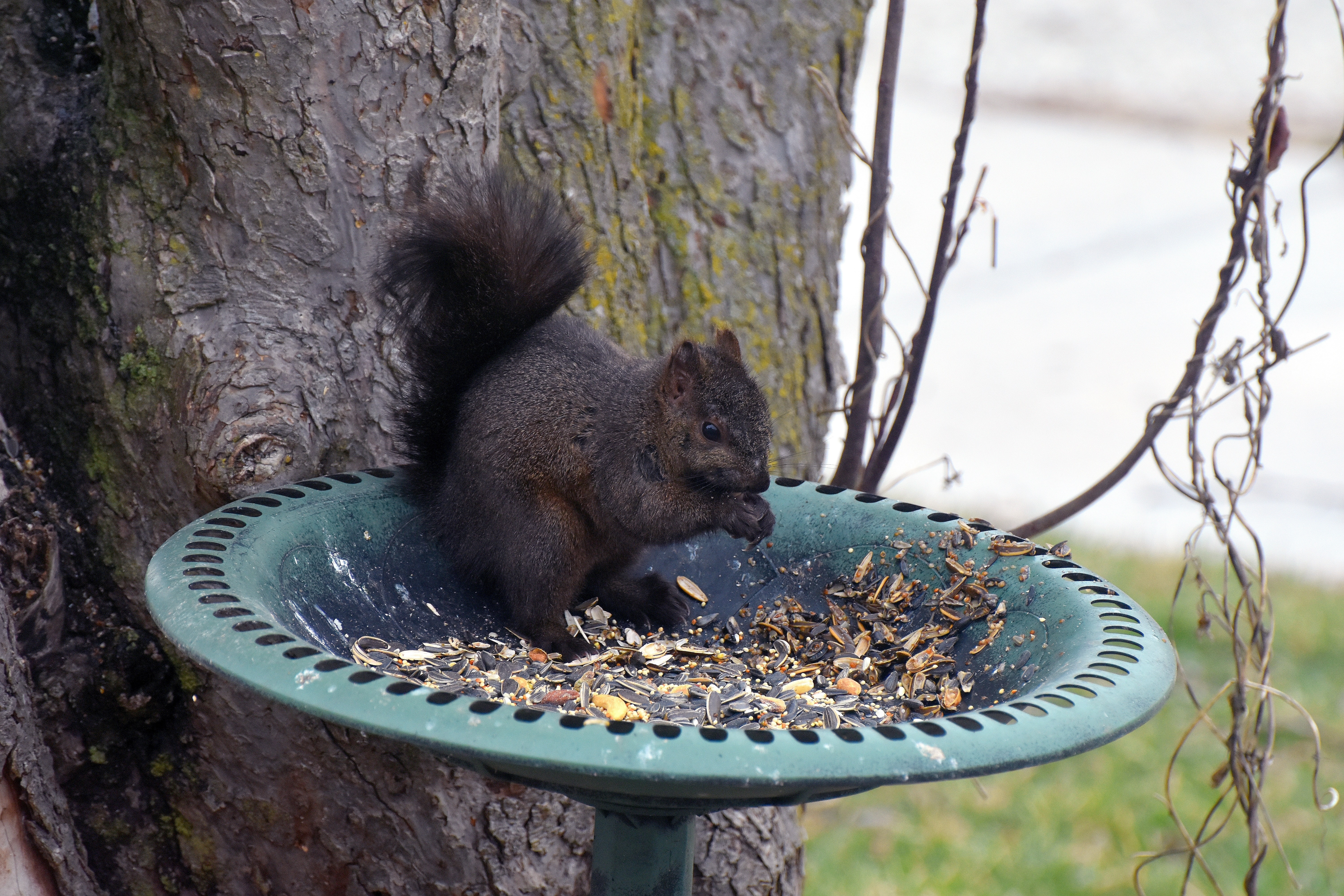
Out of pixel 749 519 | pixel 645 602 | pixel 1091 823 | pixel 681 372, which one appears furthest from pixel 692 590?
pixel 1091 823

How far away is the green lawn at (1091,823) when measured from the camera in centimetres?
276

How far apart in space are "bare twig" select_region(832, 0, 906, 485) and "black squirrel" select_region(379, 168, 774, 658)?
0.37 metres

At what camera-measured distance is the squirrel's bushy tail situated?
169 centimetres

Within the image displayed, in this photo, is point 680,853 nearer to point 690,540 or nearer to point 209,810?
point 690,540

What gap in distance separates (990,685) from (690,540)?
22.6 inches

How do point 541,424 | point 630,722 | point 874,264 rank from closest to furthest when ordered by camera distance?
point 630,722, point 541,424, point 874,264

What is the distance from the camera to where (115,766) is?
185 cm

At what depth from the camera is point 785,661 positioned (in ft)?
5.31

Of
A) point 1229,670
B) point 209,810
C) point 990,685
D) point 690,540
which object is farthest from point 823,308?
point 1229,670

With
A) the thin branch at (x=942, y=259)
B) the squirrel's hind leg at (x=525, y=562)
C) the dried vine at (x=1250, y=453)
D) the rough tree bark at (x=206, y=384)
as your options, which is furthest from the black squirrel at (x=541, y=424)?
the dried vine at (x=1250, y=453)

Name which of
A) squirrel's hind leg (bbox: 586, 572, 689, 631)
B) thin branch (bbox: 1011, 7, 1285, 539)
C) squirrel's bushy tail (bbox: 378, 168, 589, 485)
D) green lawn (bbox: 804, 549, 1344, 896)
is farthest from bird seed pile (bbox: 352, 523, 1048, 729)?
green lawn (bbox: 804, 549, 1344, 896)

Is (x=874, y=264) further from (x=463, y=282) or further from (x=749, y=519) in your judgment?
(x=463, y=282)

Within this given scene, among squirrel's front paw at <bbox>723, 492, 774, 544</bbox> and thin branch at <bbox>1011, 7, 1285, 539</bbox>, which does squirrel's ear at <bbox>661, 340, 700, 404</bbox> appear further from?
thin branch at <bbox>1011, 7, 1285, 539</bbox>

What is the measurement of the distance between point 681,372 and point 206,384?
63cm
